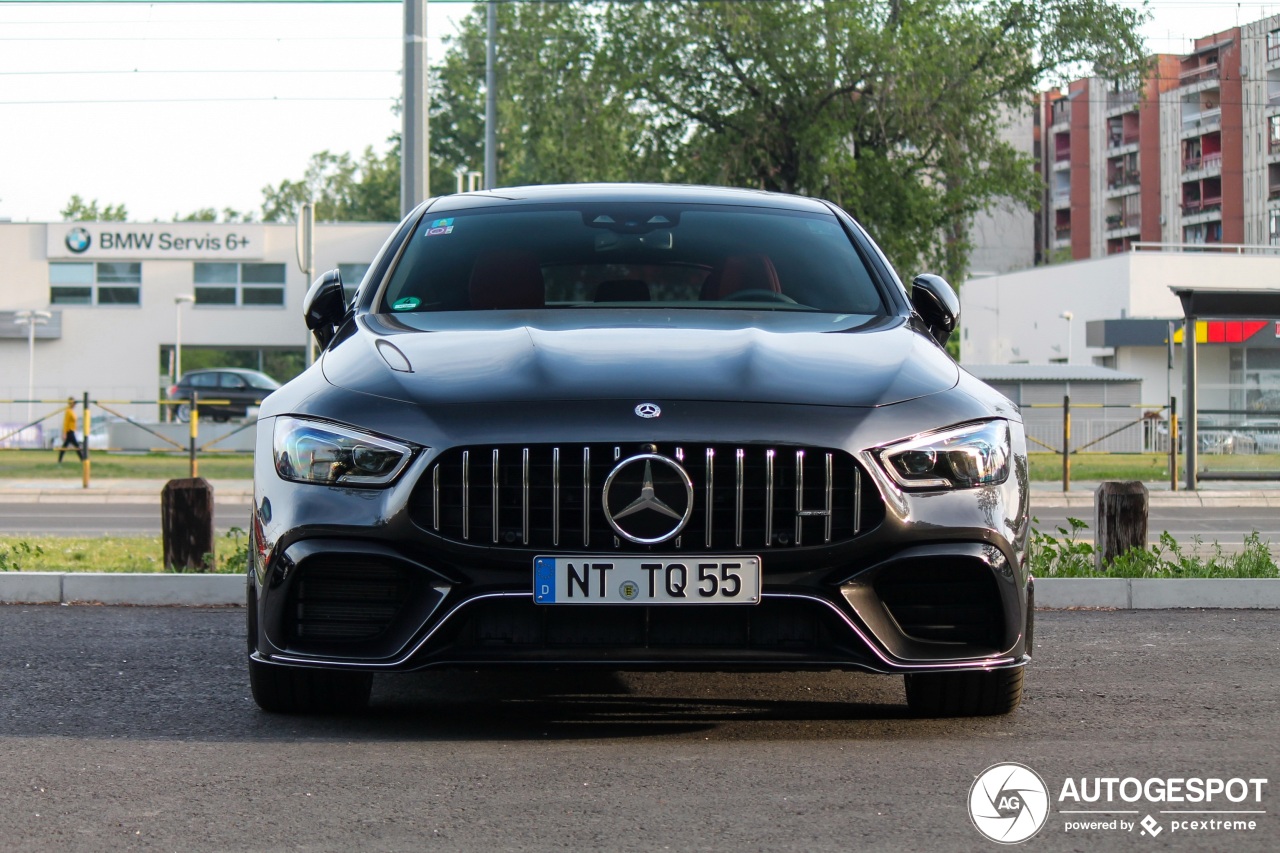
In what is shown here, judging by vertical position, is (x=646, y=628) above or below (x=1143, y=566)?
above

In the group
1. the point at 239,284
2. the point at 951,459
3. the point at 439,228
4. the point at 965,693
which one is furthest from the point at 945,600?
the point at 239,284

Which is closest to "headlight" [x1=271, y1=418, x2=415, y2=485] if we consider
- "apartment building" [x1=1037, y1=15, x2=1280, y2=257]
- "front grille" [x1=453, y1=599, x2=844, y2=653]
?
"front grille" [x1=453, y1=599, x2=844, y2=653]

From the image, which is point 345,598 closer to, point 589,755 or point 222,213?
point 589,755

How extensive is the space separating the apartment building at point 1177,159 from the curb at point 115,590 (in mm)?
68310

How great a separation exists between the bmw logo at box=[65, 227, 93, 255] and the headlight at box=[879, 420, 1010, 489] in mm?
53034

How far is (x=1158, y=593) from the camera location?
780cm

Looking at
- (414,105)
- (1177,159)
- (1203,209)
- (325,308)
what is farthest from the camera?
(1177,159)

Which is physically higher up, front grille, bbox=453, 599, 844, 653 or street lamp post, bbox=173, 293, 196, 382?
street lamp post, bbox=173, 293, 196, 382

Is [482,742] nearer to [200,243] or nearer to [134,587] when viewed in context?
[134,587]

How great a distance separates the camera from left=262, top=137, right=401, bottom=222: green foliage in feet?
303

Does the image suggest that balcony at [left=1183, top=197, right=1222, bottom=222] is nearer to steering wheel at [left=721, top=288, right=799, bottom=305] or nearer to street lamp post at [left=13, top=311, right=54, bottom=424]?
street lamp post at [left=13, top=311, right=54, bottom=424]

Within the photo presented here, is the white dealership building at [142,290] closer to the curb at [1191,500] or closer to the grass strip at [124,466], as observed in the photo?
the grass strip at [124,466]

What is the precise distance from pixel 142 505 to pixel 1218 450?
1445 cm

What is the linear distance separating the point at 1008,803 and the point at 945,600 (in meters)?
0.71
